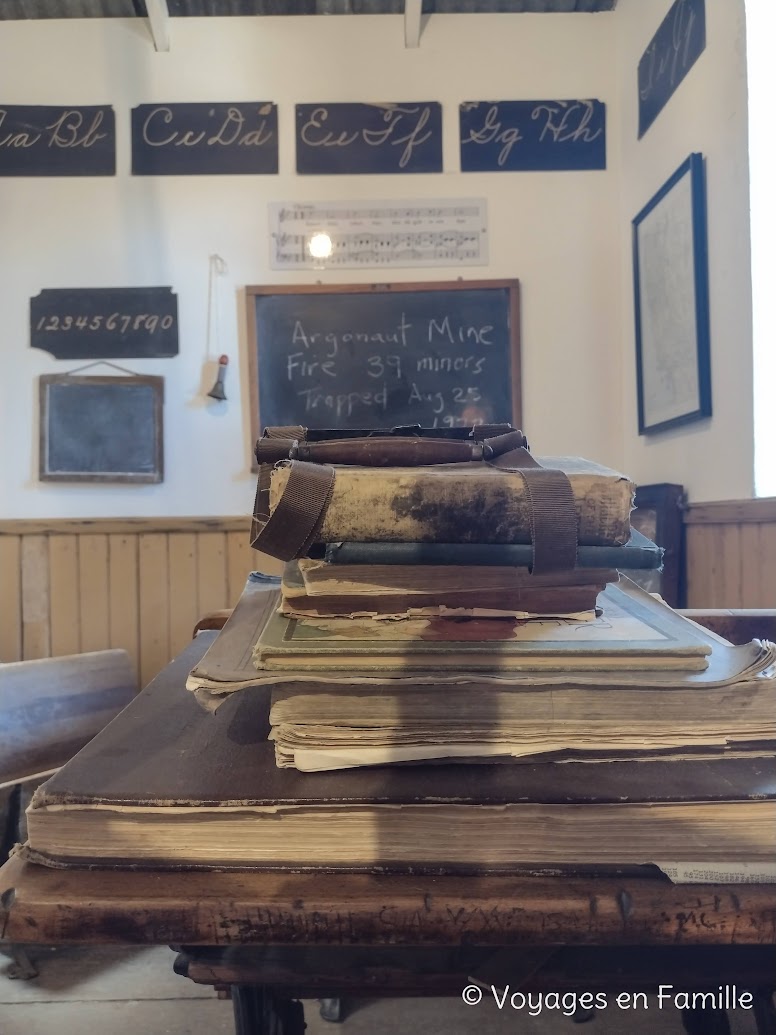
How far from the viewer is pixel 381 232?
7.67 feet

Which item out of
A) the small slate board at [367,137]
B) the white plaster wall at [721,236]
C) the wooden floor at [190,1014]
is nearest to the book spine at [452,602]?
the wooden floor at [190,1014]

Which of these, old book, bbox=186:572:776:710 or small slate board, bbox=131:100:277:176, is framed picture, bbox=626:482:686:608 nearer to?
old book, bbox=186:572:776:710

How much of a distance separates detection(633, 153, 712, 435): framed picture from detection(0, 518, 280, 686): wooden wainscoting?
4.45ft

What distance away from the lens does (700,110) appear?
1698 millimetres

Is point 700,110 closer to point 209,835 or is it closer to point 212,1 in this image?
point 212,1

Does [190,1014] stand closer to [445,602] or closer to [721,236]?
[445,602]

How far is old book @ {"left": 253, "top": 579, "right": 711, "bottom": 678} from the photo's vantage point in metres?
0.43

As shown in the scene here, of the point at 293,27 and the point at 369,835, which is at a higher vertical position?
the point at 293,27

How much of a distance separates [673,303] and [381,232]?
1.01m

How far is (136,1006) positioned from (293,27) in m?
2.81

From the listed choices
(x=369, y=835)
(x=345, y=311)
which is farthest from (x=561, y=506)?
(x=345, y=311)

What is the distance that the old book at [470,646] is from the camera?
16.8 inches

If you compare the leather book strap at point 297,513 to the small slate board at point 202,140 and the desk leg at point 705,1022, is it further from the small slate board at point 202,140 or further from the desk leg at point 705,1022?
the small slate board at point 202,140

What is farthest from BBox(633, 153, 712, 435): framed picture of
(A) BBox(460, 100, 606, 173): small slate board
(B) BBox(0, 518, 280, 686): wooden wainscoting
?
(B) BBox(0, 518, 280, 686): wooden wainscoting
